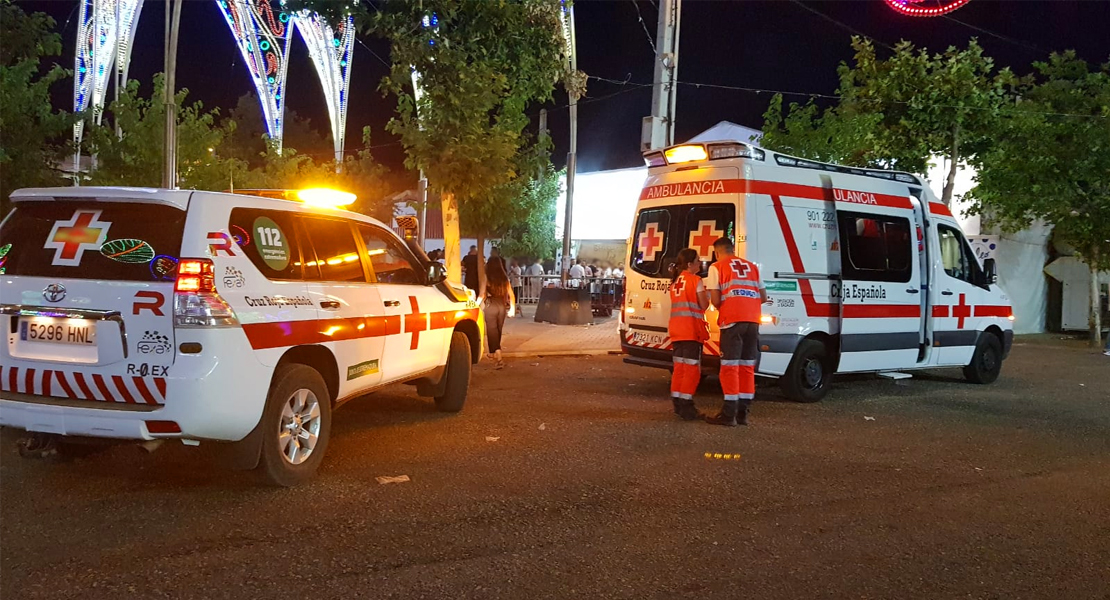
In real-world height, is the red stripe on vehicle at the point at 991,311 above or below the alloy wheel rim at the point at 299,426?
above

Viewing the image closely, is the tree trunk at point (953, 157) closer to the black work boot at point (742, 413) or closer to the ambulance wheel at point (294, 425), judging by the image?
A: the black work boot at point (742, 413)

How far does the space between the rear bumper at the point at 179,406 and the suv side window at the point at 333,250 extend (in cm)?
107

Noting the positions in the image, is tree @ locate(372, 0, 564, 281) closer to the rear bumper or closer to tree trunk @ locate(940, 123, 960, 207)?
the rear bumper

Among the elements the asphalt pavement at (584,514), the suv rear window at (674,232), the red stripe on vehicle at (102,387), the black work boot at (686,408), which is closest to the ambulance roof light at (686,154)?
the suv rear window at (674,232)

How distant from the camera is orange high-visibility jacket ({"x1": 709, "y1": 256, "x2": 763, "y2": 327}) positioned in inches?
302

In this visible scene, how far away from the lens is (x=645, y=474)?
19.7 feet

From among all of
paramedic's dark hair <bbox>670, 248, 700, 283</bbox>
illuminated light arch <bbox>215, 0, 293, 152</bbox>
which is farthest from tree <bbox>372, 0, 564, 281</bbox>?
illuminated light arch <bbox>215, 0, 293, 152</bbox>

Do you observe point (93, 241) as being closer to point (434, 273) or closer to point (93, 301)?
point (93, 301)

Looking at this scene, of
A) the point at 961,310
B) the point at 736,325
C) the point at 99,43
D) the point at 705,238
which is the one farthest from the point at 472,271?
the point at 99,43

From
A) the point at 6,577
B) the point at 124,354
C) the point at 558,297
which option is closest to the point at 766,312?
the point at 124,354

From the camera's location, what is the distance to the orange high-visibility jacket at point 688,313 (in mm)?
7844

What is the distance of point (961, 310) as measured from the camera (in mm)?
A: 10859

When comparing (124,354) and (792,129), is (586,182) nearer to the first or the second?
(792,129)

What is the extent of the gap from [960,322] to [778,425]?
4335mm
